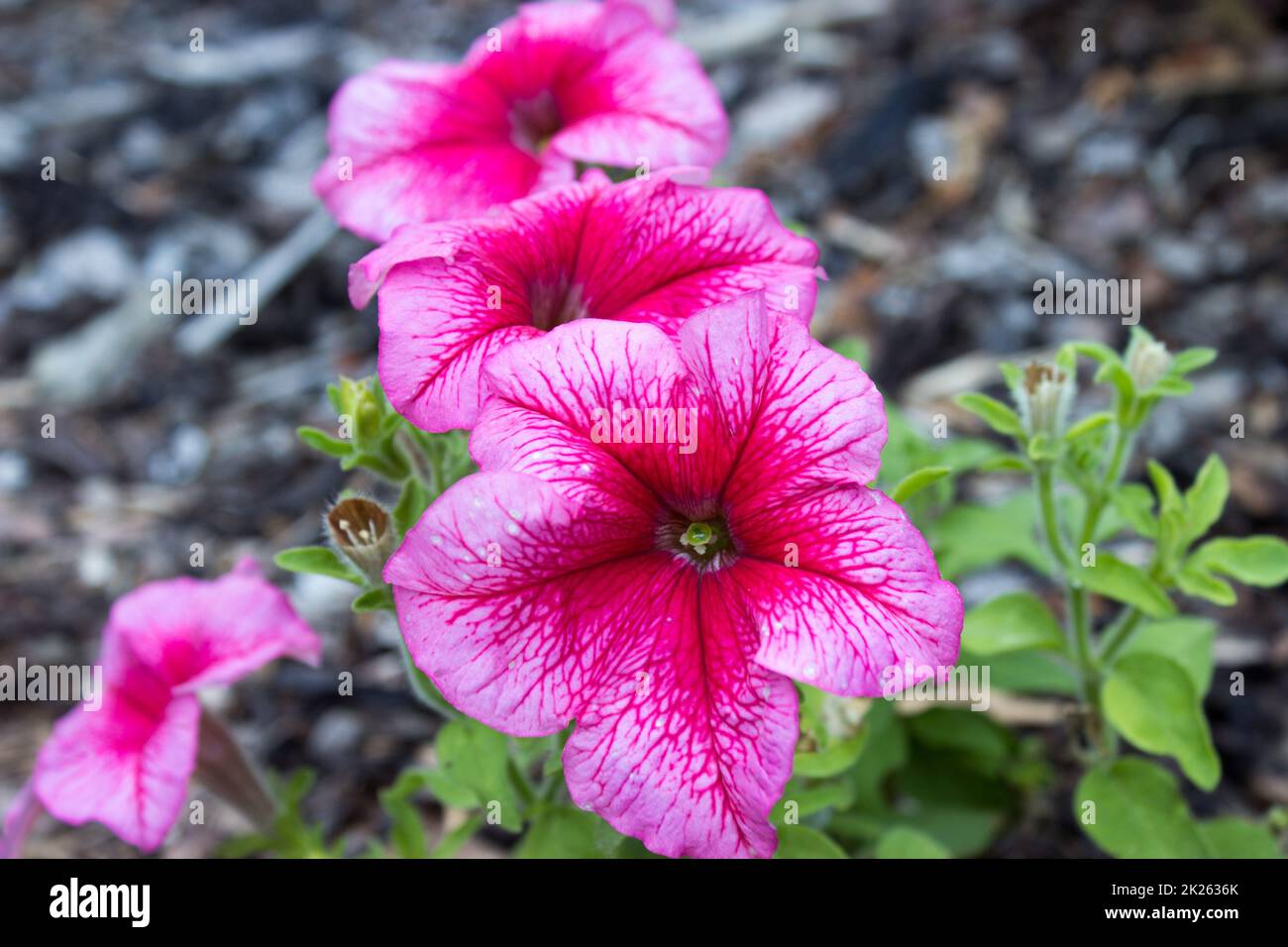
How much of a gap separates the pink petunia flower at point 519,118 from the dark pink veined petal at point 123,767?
2.99ft

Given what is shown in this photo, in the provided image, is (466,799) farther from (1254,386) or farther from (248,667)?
(1254,386)

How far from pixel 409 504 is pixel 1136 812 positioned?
1375 mm

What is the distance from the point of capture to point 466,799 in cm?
190

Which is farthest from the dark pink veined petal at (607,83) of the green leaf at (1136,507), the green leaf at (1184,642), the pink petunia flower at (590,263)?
the green leaf at (1184,642)

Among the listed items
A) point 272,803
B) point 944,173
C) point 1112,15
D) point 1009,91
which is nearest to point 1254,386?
point 944,173

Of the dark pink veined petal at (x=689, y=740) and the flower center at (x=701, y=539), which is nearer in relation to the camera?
the dark pink veined petal at (x=689, y=740)

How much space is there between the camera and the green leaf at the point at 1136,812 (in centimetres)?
204

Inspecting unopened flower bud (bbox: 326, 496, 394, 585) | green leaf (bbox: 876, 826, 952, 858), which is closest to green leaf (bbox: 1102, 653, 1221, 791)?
green leaf (bbox: 876, 826, 952, 858)

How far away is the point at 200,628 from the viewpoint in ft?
7.14

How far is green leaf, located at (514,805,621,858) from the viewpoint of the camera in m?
1.88

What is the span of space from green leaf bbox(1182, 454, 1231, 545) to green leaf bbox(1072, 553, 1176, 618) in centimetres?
14

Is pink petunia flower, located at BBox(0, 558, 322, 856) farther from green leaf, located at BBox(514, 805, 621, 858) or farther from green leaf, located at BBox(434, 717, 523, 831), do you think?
green leaf, located at BBox(514, 805, 621, 858)

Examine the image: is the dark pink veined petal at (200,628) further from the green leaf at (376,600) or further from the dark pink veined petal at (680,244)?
the dark pink veined petal at (680,244)

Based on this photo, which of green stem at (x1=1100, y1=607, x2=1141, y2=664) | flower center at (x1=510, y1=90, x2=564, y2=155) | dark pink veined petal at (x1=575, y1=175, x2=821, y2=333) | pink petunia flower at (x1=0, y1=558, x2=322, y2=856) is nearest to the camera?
dark pink veined petal at (x1=575, y1=175, x2=821, y2=333)
